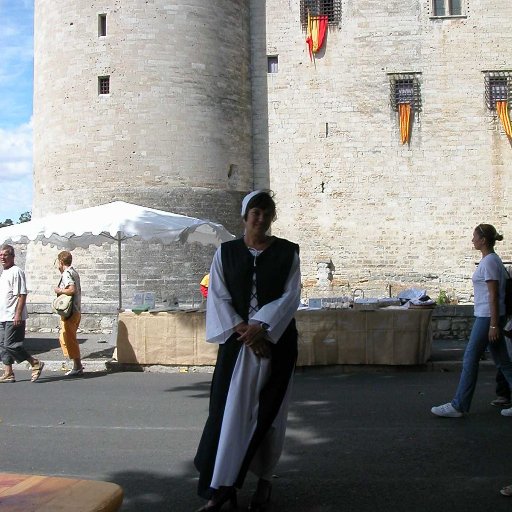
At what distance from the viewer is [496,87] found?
20.0 m

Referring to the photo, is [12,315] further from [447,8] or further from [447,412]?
[447,8]

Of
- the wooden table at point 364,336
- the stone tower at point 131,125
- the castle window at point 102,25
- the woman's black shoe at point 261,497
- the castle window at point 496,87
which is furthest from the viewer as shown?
the castle window at point 496,87

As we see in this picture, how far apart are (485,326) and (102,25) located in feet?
49.1

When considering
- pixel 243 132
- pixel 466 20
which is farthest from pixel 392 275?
pixel 466 20

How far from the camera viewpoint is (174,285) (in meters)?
17.2

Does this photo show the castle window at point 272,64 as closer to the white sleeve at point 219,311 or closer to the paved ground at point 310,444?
the paved ground at point 310,444

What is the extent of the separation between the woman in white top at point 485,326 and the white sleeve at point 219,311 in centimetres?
297

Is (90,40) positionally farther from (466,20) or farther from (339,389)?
(339,389)

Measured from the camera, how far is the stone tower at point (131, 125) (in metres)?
17.3

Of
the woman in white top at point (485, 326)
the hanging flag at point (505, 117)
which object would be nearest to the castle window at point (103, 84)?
the hanging flag at point (505, 117)

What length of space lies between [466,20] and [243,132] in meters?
7.71

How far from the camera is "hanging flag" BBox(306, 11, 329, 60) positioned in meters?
20.1

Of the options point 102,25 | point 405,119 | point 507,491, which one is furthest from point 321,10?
point 507,491

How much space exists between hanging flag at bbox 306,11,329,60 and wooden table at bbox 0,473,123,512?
19.1 meters
